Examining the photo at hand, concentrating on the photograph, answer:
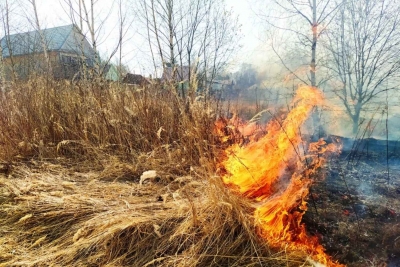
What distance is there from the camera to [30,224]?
91.2 inches

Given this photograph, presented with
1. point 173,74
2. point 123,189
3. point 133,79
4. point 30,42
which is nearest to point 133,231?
point 123,189

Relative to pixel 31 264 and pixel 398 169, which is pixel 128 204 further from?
pixel 398 169

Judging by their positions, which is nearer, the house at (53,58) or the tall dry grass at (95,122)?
the tall dry grass at (95,122)

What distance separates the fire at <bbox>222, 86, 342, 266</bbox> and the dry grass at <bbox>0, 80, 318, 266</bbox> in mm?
→ 158

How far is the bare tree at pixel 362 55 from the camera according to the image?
5156mm

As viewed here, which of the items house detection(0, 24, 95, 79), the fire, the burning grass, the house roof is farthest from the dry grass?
the house roof

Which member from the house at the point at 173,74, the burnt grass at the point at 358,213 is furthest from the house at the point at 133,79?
the burnt grass at the point at 358,213

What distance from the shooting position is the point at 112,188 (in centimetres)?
283

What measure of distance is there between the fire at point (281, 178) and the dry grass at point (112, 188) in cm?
16

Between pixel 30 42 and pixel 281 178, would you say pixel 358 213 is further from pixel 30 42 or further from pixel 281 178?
A: pixel 30 42

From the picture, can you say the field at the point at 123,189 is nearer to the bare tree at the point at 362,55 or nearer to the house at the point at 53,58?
the house at the point at 53,58

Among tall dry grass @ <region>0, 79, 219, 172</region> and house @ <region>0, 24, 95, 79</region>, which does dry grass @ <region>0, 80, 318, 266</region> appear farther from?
house @ <region>0, 24, 95, 79</region>

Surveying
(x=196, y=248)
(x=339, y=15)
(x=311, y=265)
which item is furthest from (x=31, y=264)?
(x=339, y=15)

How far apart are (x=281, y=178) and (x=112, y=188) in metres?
1.87
